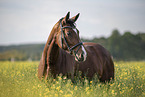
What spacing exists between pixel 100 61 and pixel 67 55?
5.59 feet

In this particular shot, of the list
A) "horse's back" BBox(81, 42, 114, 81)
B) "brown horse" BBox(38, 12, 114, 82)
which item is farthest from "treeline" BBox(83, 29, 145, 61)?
"brown horse" BBox(38, 12, 114, 82)

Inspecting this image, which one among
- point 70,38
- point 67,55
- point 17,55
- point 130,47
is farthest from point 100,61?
point 17,55

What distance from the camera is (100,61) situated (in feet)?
22.0

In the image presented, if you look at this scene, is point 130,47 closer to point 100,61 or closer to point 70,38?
point 100,61

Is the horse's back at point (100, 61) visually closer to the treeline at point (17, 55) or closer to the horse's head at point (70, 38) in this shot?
the horse's head at point (70, 38)

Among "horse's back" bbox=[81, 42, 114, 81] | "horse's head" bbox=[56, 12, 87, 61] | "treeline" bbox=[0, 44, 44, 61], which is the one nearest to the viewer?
"horse's head" bbox=[56, 12, 87, 61]

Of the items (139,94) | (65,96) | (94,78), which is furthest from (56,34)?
(139,94)

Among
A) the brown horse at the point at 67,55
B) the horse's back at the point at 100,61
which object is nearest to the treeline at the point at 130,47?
the horse's back at the point at 100,61

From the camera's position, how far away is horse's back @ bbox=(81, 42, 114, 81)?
6383 mm

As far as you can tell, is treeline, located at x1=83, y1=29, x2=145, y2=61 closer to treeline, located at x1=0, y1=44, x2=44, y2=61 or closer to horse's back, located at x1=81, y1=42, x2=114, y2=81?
treeline, located at x1=0, y1=44, x2=44, y2=61

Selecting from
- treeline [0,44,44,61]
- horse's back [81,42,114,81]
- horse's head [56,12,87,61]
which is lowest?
treeline [0,44,44,61]

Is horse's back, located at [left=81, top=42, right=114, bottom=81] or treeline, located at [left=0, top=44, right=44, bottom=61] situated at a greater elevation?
horse's back, located at [left=81, top=42, right=114, bottom=81]

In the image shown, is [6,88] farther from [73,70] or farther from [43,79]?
[73,70]

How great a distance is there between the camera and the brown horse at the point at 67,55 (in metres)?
4.75
